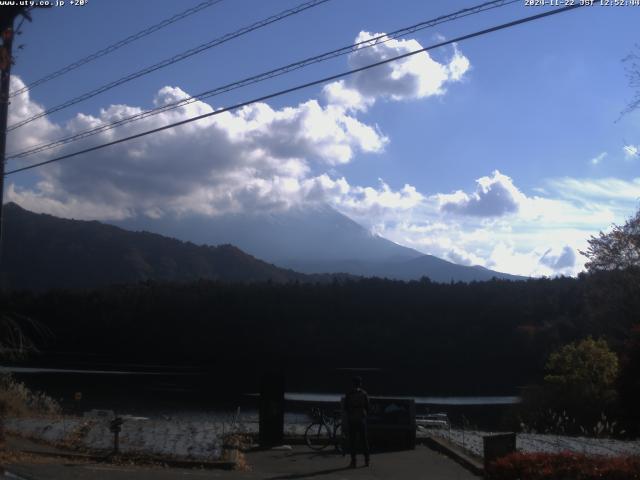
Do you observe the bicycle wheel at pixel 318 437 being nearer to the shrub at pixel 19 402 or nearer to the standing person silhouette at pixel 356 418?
the standing person silhouette at pixel 356 418

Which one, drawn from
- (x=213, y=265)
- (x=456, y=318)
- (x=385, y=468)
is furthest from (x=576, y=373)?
(x=213, y=265)

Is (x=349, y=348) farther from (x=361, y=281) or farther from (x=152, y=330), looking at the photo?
(x=152, y=330)

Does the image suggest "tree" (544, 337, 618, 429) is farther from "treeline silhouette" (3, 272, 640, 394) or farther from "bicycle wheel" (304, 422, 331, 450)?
"treeline silhouette" (3, 272, 640, 394)

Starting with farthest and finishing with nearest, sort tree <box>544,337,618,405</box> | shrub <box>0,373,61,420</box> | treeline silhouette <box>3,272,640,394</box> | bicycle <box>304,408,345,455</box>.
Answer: treeline silhouette <box>3,272,640,394</box>
tree <box>544,337,618,405</box>
shrub <box>0,373,61,420</box>
bicycle <box>304,408,345,455</box>

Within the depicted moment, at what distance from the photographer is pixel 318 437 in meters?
15.2

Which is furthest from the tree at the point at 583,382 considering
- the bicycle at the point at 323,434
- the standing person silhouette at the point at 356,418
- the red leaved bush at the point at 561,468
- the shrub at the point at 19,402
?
the red leaved bush at the point at 561,468

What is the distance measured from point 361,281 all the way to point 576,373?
62.2 m

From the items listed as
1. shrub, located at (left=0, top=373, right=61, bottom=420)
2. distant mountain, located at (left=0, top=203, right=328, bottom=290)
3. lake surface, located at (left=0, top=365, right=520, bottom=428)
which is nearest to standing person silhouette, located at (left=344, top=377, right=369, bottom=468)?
shrub, located at (left=0, top=373, right=61, bottom=420)

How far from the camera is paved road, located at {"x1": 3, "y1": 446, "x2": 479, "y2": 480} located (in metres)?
10.7

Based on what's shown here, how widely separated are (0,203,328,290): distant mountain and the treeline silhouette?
17699 mm

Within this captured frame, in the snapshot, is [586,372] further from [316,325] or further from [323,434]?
[316,325]

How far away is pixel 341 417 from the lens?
14922 millimetres

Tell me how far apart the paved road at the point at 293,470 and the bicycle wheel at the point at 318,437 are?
0.67 meters

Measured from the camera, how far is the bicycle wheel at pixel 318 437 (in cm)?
1497
